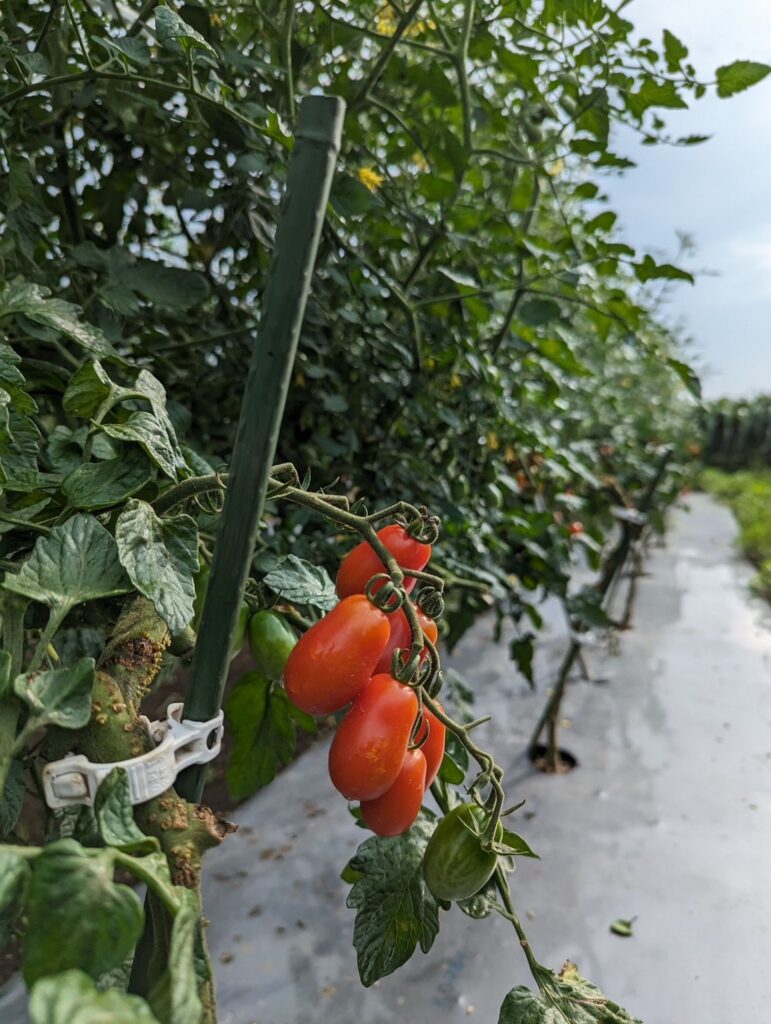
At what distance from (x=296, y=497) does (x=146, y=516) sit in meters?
0.07

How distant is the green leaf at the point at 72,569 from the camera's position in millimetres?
320

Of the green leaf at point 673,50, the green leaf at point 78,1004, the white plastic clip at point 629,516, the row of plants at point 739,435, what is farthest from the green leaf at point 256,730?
the row of plants at point 739,435

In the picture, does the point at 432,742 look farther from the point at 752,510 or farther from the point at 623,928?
the point at 752,510

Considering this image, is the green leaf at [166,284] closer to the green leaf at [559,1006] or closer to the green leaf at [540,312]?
the green leaf at [540,312]

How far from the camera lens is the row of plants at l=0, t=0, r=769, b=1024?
12.3 inches

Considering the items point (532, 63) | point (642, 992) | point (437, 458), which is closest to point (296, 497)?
point (532, 63)

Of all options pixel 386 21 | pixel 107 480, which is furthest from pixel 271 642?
pixel 386 21

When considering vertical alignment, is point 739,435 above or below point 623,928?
above

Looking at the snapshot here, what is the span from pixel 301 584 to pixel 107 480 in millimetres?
133

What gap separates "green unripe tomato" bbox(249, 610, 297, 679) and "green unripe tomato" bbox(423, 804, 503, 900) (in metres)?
0.14

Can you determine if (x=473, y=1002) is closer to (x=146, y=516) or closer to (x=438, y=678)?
(x=438, y=678)

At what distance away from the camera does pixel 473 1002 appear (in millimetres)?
986

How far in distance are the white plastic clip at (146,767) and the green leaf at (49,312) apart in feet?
0.85

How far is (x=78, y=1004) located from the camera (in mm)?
212
